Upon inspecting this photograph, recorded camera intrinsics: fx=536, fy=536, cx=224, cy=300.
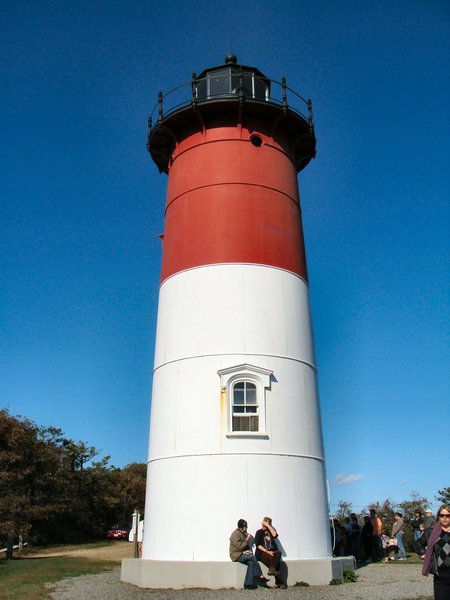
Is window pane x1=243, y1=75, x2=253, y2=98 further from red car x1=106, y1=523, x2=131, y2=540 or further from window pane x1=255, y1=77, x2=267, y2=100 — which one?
red car x1=106, y1=523, x2=131, y2=540

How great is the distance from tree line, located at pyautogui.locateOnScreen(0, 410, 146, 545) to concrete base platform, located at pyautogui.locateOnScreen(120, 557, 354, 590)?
16027 millimetres

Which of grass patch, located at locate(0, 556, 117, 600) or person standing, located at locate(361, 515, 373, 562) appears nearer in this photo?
grass patch, located at locate(0, 556, 117, 600)

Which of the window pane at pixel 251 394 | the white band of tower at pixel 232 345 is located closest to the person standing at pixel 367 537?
the white band of tower at pixel 232 345

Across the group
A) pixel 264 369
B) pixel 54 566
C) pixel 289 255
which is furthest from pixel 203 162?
pixel 54 566

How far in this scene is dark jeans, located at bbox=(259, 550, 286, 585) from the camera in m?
11.5

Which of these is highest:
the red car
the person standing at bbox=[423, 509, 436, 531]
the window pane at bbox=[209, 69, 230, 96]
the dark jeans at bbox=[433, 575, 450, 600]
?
the window pane at bbox=[209, 69, 230, 96]

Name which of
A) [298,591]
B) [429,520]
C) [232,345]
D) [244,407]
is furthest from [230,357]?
[429,520]

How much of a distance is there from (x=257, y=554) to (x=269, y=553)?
0.30 m

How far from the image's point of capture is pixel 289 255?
51.0 ft

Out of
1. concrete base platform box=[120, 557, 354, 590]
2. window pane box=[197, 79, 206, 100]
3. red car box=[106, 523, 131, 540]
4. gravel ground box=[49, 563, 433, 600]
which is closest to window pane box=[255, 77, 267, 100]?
window pane box=[197, 79, 206, 100]

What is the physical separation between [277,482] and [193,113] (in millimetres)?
11149

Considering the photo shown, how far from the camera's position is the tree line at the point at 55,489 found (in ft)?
85.5

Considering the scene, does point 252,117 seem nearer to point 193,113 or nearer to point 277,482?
point 193,113

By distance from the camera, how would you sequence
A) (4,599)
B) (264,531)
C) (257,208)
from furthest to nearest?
(257,208) → (264,531) → (4,599)
